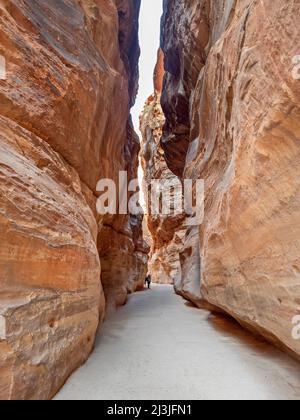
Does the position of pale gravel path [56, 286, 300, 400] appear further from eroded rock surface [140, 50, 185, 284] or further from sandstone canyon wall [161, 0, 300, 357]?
eroded rock surface [140, 50, 185, 284]

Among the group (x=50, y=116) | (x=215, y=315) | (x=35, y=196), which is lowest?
(x=215, y=315)

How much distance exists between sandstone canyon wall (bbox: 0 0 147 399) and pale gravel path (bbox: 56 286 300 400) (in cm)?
38

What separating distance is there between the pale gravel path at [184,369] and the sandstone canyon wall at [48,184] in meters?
0.38

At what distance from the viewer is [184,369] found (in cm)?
309

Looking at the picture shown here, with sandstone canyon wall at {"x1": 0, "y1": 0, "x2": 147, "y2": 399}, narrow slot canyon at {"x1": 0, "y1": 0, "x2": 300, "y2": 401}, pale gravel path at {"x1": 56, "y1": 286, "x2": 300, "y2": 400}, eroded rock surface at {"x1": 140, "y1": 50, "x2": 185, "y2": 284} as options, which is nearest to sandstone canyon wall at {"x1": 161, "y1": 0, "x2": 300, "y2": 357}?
narrow slot canyon at {"x1": 0, "y1": 0, "x2": 300, "y2": 401}

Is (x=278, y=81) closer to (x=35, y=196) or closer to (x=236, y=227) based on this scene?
(x=236, y=227)

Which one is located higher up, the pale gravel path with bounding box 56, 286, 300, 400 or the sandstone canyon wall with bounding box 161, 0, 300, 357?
the sandstone canyon wall with bounding box 161, 0, 300, 357

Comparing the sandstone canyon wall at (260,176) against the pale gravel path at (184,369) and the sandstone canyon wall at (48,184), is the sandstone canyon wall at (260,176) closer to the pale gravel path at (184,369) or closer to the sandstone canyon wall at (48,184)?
the pale gravel path at (184,369)

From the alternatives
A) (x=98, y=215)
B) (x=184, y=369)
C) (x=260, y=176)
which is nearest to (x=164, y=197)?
(x=98, y=215)

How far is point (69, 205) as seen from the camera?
361 centimetres

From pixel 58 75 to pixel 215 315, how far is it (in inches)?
267

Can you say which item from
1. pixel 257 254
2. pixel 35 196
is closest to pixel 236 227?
pixel 257 254

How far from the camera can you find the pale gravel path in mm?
2537

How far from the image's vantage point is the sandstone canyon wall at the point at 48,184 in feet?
7.29
